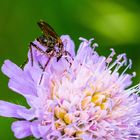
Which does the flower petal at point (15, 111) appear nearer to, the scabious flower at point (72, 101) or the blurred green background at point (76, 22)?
the scabious flower at point (72, 101)

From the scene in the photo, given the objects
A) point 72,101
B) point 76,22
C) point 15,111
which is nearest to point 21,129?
point 15,111

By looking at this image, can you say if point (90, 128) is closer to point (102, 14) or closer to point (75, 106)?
point (75, 106)

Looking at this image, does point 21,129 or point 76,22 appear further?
point 76,22

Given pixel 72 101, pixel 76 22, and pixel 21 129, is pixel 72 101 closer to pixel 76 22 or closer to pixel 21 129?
pixel 21 129

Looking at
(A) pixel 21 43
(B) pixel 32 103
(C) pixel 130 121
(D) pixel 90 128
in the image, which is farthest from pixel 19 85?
(A) pixel 21 43

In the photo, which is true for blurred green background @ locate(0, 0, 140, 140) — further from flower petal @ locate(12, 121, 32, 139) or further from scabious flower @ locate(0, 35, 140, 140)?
flower petal @ locate(12, 121, 32, 139)
